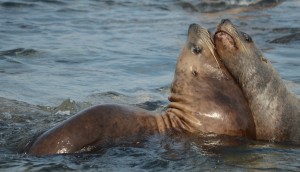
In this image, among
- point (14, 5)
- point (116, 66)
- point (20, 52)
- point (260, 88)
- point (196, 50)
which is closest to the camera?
point (260, 88)

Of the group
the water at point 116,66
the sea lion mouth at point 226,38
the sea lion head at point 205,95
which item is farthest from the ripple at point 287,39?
the sea lion mouth at point 226,38

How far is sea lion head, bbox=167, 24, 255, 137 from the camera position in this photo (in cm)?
686

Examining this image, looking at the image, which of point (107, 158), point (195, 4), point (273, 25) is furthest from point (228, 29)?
point (195, 4)

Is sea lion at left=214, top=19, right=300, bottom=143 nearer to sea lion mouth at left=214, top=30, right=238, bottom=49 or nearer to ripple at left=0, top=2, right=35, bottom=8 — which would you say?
sea lion mouth at left=214, top=30, right=238, bottom=49

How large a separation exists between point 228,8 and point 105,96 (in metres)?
10.4

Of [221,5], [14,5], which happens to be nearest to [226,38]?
[14,5]

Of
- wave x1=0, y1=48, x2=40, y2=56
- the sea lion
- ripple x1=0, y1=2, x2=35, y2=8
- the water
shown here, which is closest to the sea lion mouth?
the sea lion

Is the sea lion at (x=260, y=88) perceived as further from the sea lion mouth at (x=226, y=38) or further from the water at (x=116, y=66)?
the water at (x=116, y=66)

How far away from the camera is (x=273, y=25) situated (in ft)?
52.3

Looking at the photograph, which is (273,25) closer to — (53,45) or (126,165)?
(53,45)

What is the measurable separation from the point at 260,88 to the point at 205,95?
52 centimetres

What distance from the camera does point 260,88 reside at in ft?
23.5

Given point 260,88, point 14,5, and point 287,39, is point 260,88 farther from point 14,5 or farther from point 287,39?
point 14,5

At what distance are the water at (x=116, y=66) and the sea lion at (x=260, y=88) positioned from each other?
243mm
